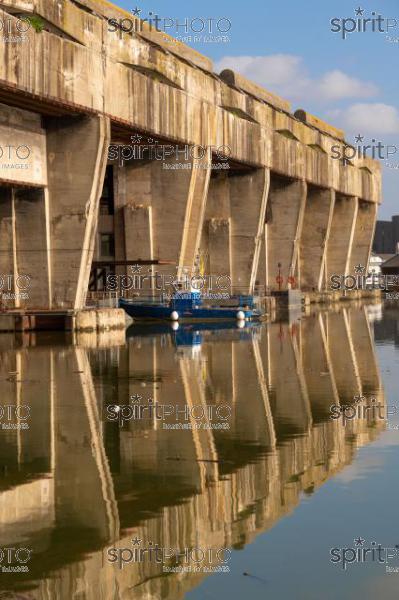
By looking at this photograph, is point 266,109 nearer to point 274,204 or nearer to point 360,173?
point 274,204

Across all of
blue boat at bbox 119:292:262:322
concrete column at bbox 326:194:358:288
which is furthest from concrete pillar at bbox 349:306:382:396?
concrete column at bbox 326:194:358:288

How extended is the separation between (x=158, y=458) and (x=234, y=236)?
54.8 metres

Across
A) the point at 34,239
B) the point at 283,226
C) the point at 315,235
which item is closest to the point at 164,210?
the point at 34,239

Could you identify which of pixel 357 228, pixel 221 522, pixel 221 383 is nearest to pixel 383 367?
pixel 221 383

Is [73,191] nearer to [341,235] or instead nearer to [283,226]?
[283,226]

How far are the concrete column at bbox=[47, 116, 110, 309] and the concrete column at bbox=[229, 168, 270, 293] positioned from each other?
2518 centimetres

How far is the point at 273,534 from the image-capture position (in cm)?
926

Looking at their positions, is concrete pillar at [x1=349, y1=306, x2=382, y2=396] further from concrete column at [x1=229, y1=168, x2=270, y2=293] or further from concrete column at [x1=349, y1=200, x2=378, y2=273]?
concrete column at [x1=349, y1=200, x2=378, y2=273]

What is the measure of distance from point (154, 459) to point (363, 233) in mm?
95659

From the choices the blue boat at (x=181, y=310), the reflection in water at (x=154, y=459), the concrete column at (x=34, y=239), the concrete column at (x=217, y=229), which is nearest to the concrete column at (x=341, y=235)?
the concrete column at (x=217, y=229)

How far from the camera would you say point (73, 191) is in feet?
138

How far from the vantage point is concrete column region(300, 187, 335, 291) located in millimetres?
85875

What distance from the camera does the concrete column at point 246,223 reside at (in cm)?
6638

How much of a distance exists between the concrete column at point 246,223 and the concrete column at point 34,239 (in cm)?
2619
